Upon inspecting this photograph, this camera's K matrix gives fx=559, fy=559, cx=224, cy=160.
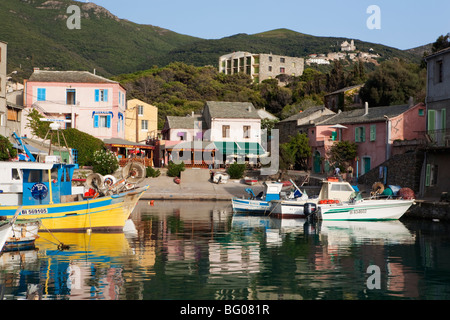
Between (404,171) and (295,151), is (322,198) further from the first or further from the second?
(295,151)

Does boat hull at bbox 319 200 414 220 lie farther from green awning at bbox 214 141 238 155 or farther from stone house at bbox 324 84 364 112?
stone house at bbox 324 84 364 112

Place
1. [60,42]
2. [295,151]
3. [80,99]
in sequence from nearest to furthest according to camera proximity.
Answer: [295,151] → [80,99] → [60,42]

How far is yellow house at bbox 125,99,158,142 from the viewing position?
6973 cm

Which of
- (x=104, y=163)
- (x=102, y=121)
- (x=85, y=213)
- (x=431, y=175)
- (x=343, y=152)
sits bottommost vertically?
(x=85, y=213)

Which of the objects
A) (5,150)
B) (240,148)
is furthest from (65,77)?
(5,150)

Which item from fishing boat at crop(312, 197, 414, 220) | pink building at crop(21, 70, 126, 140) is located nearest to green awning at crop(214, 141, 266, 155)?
pink building at crop(21, 70, 126, 140)

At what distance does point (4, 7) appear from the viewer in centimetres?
16412

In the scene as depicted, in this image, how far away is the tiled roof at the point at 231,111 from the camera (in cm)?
6431

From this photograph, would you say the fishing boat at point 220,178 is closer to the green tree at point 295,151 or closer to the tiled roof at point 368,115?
the green tree at point 295,151

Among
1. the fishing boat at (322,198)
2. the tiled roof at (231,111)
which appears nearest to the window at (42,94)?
the tiled roof at (231,111)

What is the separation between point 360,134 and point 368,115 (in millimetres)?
2212

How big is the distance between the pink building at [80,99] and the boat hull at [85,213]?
32.0 meters

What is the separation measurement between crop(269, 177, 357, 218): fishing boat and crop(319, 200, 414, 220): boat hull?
125cm

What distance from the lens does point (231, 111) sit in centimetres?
6550
